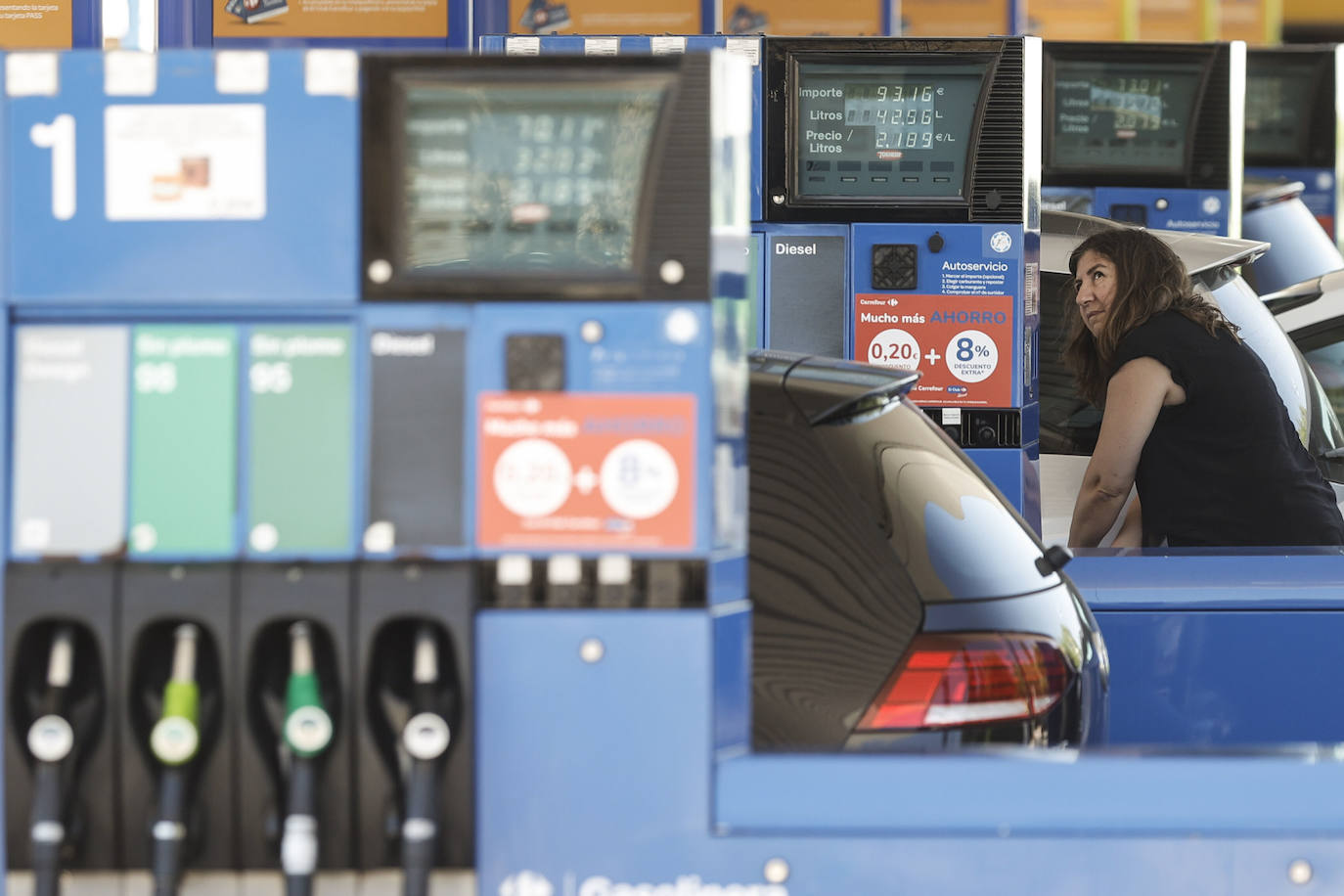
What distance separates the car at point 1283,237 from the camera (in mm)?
8320

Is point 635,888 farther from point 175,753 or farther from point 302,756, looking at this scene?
point 175,753

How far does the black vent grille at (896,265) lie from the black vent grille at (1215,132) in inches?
95.1

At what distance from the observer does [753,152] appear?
532 centimetres

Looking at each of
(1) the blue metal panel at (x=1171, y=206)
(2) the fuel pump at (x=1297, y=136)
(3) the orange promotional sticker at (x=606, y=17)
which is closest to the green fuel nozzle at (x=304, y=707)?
(1) the blue metal panel at (x=1171, y=206)

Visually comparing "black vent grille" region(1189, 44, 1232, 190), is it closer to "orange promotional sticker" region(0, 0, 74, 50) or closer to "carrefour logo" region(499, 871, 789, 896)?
"orange promotional sticker" region(0, 0, 74, 50)

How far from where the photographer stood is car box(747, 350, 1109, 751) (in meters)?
2.36

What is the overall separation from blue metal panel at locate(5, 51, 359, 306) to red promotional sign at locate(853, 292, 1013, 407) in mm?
3695

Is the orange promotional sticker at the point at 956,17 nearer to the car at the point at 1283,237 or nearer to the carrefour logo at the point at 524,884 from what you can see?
the car at the point at 1283,237

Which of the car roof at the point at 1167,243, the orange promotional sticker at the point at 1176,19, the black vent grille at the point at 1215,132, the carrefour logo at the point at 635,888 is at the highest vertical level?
the orange promotional sticker at the point at 1176,19

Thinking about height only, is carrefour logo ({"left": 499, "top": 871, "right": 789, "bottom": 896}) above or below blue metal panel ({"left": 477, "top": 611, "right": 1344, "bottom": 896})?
below

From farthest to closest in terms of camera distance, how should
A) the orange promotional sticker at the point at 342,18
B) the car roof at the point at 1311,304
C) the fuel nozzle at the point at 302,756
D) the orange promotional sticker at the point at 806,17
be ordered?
the orange promotional sticker at the point at 806,17, the orange promotional sticker at the point at 342,18, the car roof at the point at 1311,304, the fuel nozzle at the point at 302,756

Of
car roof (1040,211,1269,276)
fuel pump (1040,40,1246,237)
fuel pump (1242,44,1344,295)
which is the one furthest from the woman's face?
fuel pump (1242,44,1344,295)

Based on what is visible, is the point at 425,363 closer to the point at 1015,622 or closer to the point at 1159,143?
the point at 1015,622

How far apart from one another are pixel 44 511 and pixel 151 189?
359 millimetres
